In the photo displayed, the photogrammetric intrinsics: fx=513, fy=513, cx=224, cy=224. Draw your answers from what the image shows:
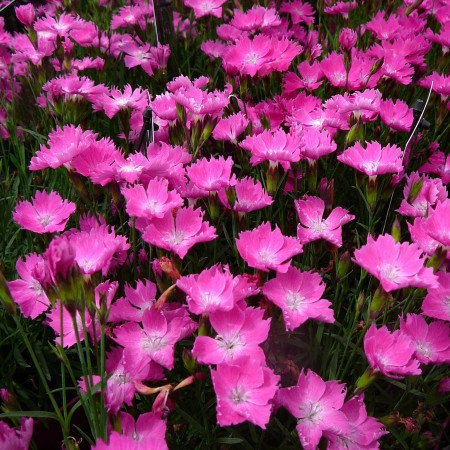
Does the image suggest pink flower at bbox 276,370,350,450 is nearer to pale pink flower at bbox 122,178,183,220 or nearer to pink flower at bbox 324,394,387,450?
pink flower at bbox 324,394,387,450

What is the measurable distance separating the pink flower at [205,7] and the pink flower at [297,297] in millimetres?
1452

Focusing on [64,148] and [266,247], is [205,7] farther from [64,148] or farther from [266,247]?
[266,247]

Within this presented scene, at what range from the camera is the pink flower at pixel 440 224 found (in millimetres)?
949

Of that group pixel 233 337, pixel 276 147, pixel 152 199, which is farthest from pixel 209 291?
pixel 276 147

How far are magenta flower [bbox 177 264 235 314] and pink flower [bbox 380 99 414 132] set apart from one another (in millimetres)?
734

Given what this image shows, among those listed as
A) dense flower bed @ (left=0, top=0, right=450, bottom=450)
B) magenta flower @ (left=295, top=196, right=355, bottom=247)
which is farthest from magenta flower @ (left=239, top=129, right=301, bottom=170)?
magenta flower @ (left=295, top=196, right=355, bottom=247)

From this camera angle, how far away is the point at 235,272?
1.25 m

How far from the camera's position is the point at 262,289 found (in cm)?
90

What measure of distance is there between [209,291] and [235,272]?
0.40 m

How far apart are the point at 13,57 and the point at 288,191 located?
3.74 ft

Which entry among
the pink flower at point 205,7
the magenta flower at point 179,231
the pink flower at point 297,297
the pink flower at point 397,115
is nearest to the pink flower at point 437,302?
the pink flower at point 297,297

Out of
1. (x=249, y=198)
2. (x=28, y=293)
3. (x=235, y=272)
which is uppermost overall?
(x=249, y=198)

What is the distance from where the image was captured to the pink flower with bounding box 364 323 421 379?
847 mm

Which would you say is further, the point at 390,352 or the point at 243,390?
the point at 390,352
